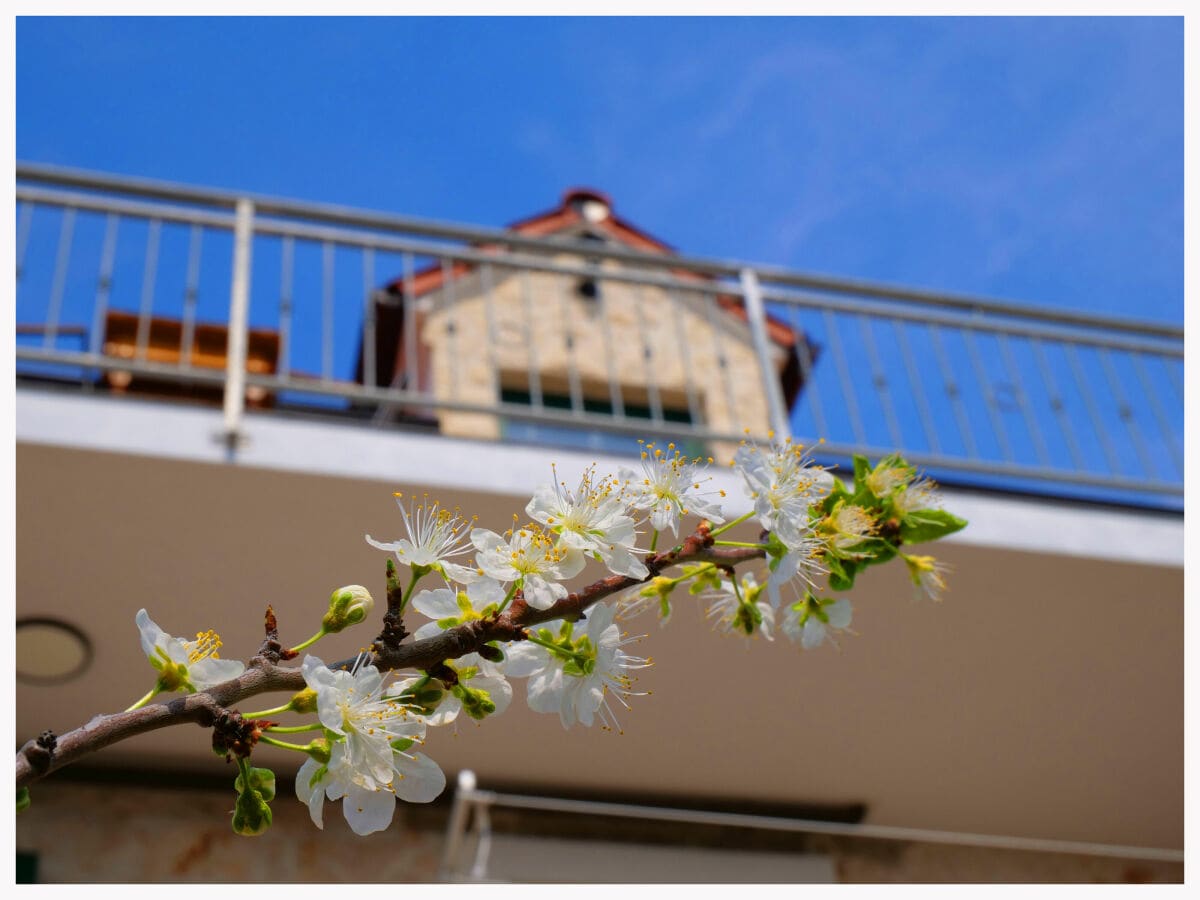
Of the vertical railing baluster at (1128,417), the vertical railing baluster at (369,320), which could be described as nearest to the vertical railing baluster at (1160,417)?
the vertical railing baluster at (1128,417)

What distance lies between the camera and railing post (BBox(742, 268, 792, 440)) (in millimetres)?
3033

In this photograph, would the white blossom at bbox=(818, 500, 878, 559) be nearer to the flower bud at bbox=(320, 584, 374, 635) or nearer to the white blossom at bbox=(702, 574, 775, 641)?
the white blossom at bbox=(702, 574, 775, 641)

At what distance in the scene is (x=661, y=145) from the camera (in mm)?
5887

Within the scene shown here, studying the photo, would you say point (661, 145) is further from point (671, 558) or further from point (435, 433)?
point (671, 558)

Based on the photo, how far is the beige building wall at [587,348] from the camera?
6.20 meters

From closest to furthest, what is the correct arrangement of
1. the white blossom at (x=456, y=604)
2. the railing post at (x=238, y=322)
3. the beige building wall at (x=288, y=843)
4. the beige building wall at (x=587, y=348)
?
the white blossom at (x=456, y=604) < the railing post at (x=238, y=322) < the beige building wall at (x=288, y=843) < the beige building wall at (x=587, y=348)

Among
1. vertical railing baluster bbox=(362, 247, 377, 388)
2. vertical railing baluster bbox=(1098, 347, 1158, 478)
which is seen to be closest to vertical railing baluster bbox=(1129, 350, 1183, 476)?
vertical railing baluster bbox=(1098, 347, 1158, 478)

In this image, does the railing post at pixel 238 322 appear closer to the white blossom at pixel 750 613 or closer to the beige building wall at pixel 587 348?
the white blossom at pixel 750 613

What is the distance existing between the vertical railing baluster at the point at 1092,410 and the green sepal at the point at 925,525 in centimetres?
257

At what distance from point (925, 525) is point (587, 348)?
574 cm

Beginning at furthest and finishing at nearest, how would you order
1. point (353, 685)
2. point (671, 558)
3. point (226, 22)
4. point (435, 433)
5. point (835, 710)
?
point (835, 710) → point (435, 433) → point (226, 22) → point (671, 558) → point (353, 685)

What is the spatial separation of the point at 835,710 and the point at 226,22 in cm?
238

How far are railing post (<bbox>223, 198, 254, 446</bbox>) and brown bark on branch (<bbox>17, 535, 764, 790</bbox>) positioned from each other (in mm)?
2036
